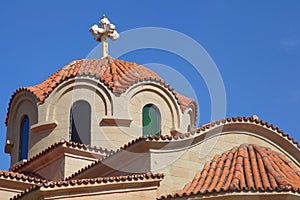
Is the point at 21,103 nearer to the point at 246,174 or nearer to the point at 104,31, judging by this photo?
the point at 104,31

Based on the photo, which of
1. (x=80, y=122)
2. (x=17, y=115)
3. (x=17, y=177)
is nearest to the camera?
(x=17, y=177)

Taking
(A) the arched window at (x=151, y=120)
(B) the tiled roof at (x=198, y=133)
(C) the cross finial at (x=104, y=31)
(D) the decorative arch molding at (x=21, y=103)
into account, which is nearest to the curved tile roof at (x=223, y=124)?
(B) the tiled roof at (x=198, y=133)

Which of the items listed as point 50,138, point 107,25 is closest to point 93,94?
point 50,138

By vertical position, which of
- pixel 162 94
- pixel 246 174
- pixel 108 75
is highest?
pixel 108 75

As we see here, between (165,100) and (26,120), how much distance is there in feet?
15.2

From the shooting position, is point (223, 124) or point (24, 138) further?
point (24, 138)

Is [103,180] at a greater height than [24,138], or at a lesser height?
lesser

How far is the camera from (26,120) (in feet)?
75.8

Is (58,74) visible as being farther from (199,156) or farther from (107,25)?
(199,156)

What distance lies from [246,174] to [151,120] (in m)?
6.07

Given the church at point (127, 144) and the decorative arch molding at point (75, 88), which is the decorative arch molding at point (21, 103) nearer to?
the church at point (127, 144)

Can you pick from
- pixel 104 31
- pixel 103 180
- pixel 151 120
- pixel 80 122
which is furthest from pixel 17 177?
pixel 104 31

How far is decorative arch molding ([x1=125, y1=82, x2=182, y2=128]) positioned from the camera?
21.9 meters

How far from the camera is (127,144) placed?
18.0m
